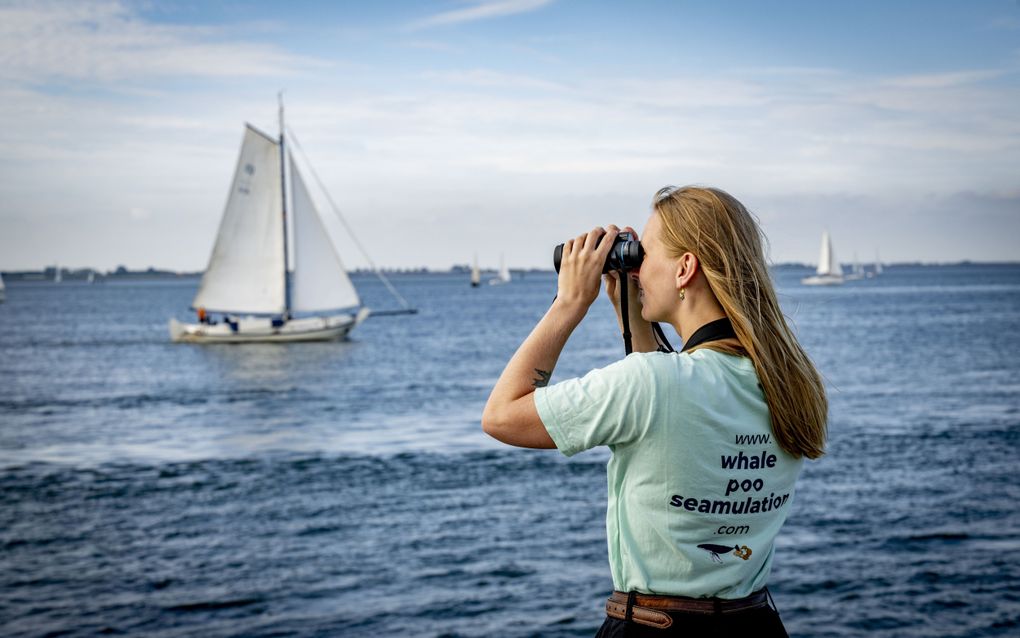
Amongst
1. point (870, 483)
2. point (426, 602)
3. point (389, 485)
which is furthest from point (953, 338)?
point (426, 602)

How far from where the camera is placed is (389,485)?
1667 centimetres

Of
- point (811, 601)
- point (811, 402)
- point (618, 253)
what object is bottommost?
point (811, 601)

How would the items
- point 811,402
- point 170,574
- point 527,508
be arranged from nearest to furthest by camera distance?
point 811,402, point 170,574, point 527,508

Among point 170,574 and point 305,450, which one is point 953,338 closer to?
point 305,450

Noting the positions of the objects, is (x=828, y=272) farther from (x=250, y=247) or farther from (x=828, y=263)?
(x=250, y=247)

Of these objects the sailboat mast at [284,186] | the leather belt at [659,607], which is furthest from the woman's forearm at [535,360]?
the sailboat mast at [284,186]

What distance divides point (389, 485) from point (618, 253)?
49.8 feet

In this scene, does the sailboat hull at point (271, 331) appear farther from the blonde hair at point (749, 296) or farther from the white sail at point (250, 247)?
the blonde hair at point (749, 296)

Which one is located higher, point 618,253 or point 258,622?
point 618,253

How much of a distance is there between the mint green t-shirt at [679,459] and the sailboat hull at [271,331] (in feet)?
160

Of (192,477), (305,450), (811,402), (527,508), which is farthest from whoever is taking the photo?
(305,450)

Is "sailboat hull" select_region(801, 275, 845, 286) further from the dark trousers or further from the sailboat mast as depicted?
the dark trousers

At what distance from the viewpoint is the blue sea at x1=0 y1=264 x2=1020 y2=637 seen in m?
10.5

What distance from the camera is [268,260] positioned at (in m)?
48.4
